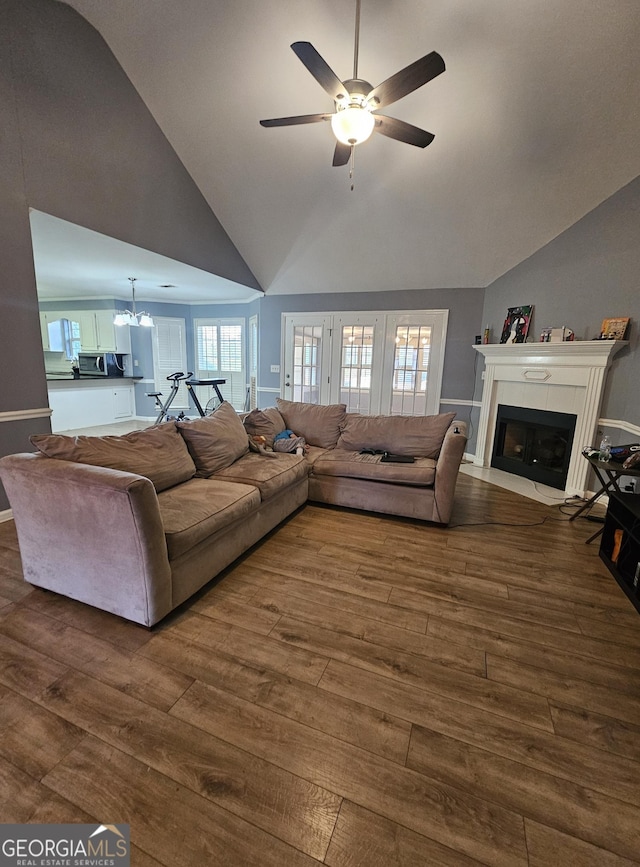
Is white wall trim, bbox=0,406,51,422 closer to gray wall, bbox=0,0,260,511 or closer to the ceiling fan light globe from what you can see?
gray wall, bbox=0,0,260,511

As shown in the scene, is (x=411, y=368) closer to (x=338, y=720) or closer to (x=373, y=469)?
(x=373, y=469)

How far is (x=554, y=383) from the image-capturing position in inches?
159

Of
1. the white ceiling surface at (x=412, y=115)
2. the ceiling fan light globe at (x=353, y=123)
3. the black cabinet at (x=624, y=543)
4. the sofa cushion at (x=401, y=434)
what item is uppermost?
the white ceiling surface at (x=412, y=115)

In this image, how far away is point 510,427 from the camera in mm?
4684

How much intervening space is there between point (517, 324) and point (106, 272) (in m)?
5.48

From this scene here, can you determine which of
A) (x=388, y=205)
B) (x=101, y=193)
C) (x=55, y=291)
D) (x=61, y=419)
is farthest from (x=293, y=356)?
(x=55, y=291)

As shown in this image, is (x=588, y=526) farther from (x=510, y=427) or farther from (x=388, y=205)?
(x=388, y=205)

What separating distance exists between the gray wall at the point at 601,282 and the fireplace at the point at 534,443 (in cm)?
52

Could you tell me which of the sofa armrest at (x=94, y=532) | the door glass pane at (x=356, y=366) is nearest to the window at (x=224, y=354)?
the door glass pane at (x=356, y=366)

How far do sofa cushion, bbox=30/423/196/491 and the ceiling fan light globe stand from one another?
7.20ft

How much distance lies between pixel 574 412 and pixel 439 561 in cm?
253

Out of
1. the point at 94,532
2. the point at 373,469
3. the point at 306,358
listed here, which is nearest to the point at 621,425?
the point at 373,469

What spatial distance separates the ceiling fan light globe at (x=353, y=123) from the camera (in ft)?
7.06

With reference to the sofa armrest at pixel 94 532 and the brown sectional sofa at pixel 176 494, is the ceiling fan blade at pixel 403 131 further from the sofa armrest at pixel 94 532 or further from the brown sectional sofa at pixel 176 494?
the sofa armrest at pixel 94 532
